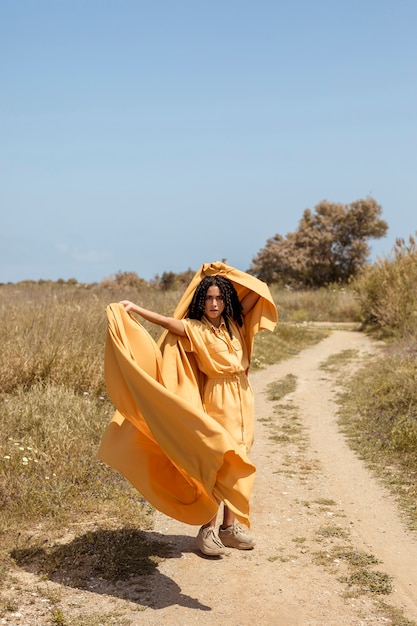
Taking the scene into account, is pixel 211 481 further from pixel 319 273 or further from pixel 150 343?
pixel 319 273

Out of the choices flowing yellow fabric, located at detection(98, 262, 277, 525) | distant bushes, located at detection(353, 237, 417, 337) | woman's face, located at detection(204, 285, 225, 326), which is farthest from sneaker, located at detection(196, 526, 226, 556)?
distant bushes, located at detection(353, 237, 417, 337)

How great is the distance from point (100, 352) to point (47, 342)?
0.90m

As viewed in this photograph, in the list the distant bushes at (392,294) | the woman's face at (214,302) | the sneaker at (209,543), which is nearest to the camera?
the sneaker at (209,543)

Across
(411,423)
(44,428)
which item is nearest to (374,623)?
(44,428)

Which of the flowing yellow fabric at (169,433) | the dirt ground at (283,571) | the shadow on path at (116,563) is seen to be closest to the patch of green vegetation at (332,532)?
the dirt ground at (283,571)

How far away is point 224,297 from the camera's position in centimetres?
514

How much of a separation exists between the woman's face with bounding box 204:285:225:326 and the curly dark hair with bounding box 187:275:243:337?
34 millimetres

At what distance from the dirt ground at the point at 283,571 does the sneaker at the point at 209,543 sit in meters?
0.07

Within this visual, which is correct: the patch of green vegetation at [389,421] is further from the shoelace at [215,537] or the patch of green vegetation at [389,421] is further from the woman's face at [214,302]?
the woman's face at [214,302]

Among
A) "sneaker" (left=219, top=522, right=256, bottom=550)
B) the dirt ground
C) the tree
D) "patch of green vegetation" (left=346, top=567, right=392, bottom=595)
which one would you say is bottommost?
the dirt ground

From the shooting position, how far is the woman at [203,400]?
4.40 metres

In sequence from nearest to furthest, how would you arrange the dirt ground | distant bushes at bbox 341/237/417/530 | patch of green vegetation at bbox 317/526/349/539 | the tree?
the dirt ground < patch of green vegetation at bbox 317/526/349/539 < distant bushes at bbox 341/237/417/530 < the tree

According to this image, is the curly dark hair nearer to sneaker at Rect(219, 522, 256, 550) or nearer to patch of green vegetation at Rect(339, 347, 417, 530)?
sneaker at Rect(219, 522, 256, 550)

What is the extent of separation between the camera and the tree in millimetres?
33250
